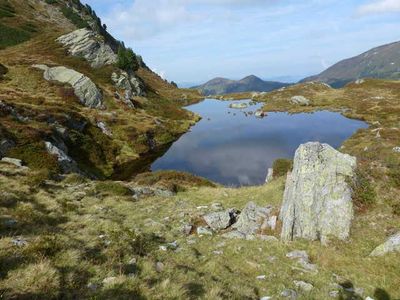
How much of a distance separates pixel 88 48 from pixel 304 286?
101m

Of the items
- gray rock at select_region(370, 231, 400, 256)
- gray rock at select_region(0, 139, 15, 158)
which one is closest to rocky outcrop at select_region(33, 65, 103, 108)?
gray rock at select_region(0, 139, 15, 158)

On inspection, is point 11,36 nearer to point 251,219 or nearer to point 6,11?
point 6,11

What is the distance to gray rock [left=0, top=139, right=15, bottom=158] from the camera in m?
38.3

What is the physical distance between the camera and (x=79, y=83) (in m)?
77.0

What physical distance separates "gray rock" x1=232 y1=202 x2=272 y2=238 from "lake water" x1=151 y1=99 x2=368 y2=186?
27283 millimetres

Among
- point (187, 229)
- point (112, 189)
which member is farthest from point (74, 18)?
point (187, 229)

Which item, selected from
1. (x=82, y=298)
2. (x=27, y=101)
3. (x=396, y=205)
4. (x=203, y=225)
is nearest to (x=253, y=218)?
(x=203, y=225)

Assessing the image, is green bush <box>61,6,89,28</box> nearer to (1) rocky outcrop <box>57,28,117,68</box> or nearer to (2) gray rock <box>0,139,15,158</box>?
(1) rocky outcrop <box>57,28,117,68</box>

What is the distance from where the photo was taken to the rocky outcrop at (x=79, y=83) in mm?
74250

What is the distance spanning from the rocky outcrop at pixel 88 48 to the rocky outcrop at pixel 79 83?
759 inches

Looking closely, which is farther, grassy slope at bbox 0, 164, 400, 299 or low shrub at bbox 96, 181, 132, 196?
low shrub at bbox 96, 181, 132, 196

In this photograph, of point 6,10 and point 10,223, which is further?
point 6,10

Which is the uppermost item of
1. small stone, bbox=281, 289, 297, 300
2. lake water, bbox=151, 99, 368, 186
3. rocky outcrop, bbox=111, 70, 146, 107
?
rocky outcrop, bbox=111, 70, 146, 107

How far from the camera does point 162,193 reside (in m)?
31.4
